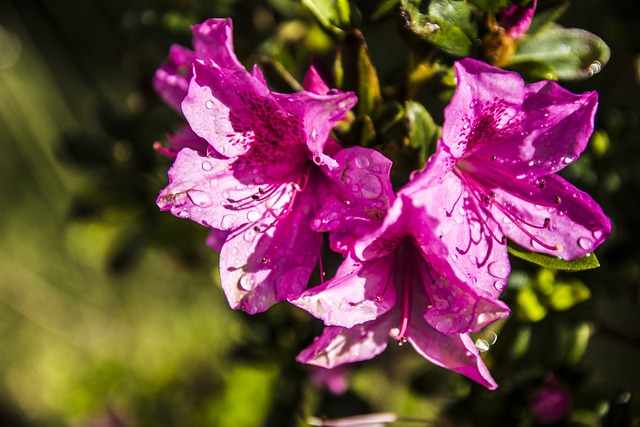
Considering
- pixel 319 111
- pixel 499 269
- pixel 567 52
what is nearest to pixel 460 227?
pixel 499 269

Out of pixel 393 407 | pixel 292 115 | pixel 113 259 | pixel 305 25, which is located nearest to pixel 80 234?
pixel 113 259

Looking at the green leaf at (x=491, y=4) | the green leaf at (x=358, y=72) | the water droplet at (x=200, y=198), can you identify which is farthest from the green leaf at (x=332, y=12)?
the water droplet at (x=200, y=198)

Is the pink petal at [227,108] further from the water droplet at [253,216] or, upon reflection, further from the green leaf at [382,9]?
the green leaf at [382,9]

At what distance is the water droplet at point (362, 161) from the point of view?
2.12 feet

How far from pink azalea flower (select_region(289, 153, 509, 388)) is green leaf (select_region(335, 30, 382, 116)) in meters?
0.13

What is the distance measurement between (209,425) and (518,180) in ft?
5.53

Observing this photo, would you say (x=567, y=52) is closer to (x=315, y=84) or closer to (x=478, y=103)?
(x=478, y=103)

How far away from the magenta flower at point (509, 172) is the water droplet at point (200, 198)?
257 mm

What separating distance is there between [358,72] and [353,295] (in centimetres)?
26

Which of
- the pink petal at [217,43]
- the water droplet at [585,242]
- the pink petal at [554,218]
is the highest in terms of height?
the pink petal at [217,43]

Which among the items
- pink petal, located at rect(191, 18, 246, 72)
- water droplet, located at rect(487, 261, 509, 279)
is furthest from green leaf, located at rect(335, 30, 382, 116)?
water droplet, located at rect(487, 261, 509, 279)

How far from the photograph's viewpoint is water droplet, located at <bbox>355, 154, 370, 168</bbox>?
0.65 m

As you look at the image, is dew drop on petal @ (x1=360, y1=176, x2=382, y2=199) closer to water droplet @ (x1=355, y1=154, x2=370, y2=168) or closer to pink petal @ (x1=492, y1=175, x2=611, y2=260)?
water droplet @ (x1=355, y1=154, x2=370, y2=168)

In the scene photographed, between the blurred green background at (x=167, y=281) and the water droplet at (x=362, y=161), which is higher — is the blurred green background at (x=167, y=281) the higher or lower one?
the lower one
